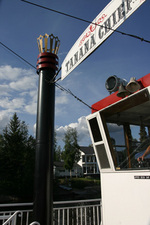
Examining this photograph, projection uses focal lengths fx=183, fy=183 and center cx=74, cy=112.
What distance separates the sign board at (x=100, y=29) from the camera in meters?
2.47

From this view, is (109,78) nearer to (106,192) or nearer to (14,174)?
(106,192)

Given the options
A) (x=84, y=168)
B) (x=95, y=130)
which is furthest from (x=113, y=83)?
(x=84, y=168)

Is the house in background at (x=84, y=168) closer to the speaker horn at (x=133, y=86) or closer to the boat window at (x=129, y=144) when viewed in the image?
the boat window at (x=129, y=144)

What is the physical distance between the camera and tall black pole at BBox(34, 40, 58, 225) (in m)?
3.90

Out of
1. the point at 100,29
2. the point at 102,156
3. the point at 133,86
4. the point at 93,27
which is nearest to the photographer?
the point at 100,29

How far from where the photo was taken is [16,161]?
28062mm

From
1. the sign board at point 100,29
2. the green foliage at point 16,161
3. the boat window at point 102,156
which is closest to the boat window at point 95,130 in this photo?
the boat window at point 102,156

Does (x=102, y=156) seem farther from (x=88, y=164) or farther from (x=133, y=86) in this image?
(x=88, y=164)

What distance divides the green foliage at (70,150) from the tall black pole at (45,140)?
4005cm

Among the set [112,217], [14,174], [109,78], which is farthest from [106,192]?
[14,174]

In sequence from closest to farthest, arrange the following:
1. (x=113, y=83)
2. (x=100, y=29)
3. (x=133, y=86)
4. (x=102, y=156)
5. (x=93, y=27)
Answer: (x=100, y=29) → (x=93, y=27) → (x=133, y=86) → (x=102, y=156) → (x=113, y=83)

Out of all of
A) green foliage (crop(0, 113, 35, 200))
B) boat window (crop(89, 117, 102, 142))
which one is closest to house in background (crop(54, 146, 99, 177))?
green foliage (crop(0, 113, 35, 200))

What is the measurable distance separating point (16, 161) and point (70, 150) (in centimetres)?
1782

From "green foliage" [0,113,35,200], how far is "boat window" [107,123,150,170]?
82.2 ft
